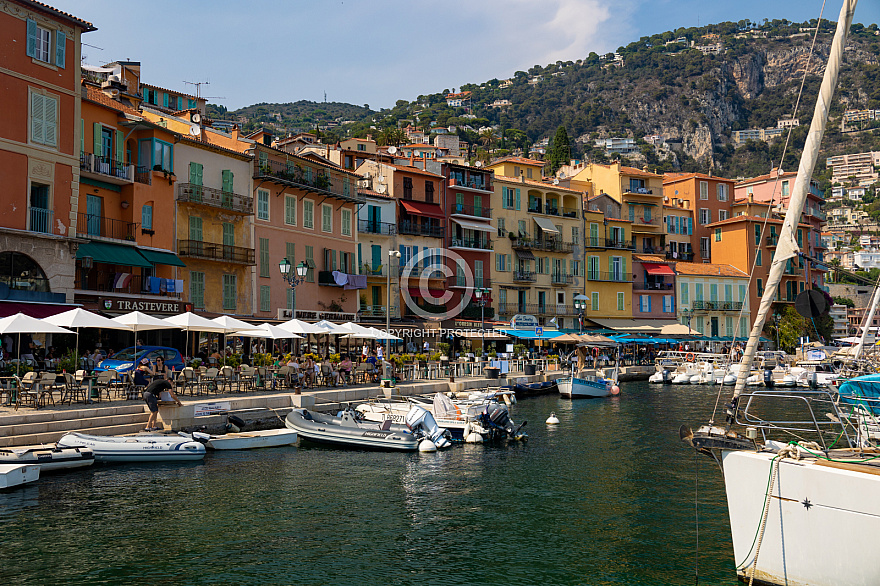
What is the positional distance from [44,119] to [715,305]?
60.6 meters

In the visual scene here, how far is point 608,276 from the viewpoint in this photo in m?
68.1

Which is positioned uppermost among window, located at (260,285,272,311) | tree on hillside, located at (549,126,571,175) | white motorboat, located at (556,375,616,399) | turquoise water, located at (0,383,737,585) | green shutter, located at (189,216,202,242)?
tree on hillside, located at (549,126,571,175)

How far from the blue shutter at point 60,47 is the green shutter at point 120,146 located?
4.77 m

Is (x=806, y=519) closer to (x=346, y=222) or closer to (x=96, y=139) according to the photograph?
(x=96, y=139)

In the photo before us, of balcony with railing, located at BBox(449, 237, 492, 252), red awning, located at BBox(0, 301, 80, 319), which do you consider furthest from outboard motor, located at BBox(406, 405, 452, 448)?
balcony with railing, located at BBox(449, 237, 492, 252)

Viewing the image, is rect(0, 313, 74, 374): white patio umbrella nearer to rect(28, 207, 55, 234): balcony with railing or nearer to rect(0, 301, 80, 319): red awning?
rect(0, 301, 80, 319): red awning

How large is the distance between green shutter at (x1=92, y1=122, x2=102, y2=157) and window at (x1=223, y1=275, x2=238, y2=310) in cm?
947

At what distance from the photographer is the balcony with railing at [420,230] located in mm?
54719

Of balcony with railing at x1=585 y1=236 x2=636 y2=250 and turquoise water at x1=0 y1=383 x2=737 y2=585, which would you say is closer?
turquoise water at x1=0 y1=383 x2=737 y2=585

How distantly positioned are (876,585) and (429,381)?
28275 mm

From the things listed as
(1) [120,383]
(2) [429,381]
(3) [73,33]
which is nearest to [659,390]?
(2) [429,381]

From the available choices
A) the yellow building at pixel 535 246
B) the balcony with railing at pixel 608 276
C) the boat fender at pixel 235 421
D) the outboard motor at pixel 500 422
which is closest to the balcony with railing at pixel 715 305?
the balcony with railing at pixel 608 276

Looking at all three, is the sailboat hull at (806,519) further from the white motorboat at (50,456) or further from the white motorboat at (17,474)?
the white motorboat at (50,456)

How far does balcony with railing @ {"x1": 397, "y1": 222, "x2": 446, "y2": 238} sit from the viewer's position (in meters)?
54.7
